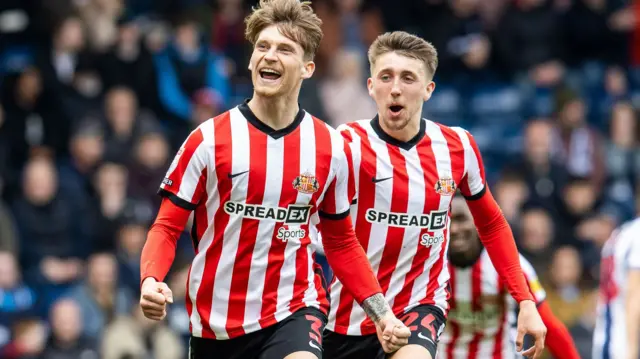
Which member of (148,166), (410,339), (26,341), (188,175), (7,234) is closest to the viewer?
(188,175)

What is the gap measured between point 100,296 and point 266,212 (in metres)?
5.51

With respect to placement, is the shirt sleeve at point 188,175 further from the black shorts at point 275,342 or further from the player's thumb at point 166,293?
the black shorts at point 275,342

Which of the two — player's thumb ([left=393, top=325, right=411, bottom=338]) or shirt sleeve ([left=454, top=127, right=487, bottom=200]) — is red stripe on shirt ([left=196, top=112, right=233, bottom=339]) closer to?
player's thumb ([left=393, top=325, right=411, bottom=338])

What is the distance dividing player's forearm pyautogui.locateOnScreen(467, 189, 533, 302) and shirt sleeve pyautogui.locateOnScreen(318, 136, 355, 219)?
851 mm

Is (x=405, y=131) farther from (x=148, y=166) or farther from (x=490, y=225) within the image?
(x=148, y=166)

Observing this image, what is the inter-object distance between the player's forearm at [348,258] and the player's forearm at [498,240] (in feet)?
2.72

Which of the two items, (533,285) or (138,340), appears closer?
(533,285)

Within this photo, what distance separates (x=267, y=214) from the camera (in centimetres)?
587

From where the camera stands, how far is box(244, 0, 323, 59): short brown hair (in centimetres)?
597

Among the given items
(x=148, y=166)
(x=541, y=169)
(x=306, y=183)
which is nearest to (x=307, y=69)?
(x=306, y=183)

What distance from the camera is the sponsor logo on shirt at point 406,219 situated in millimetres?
6500

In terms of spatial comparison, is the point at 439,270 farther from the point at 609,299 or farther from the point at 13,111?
the point at 13,111

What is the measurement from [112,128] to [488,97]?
4.59 meters

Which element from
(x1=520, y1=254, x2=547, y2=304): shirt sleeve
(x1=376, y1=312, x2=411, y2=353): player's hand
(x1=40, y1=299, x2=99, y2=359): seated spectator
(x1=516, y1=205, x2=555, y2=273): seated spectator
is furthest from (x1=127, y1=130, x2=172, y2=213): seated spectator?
(x1=376, y1=312, x2=411, y2=353): player's hand
